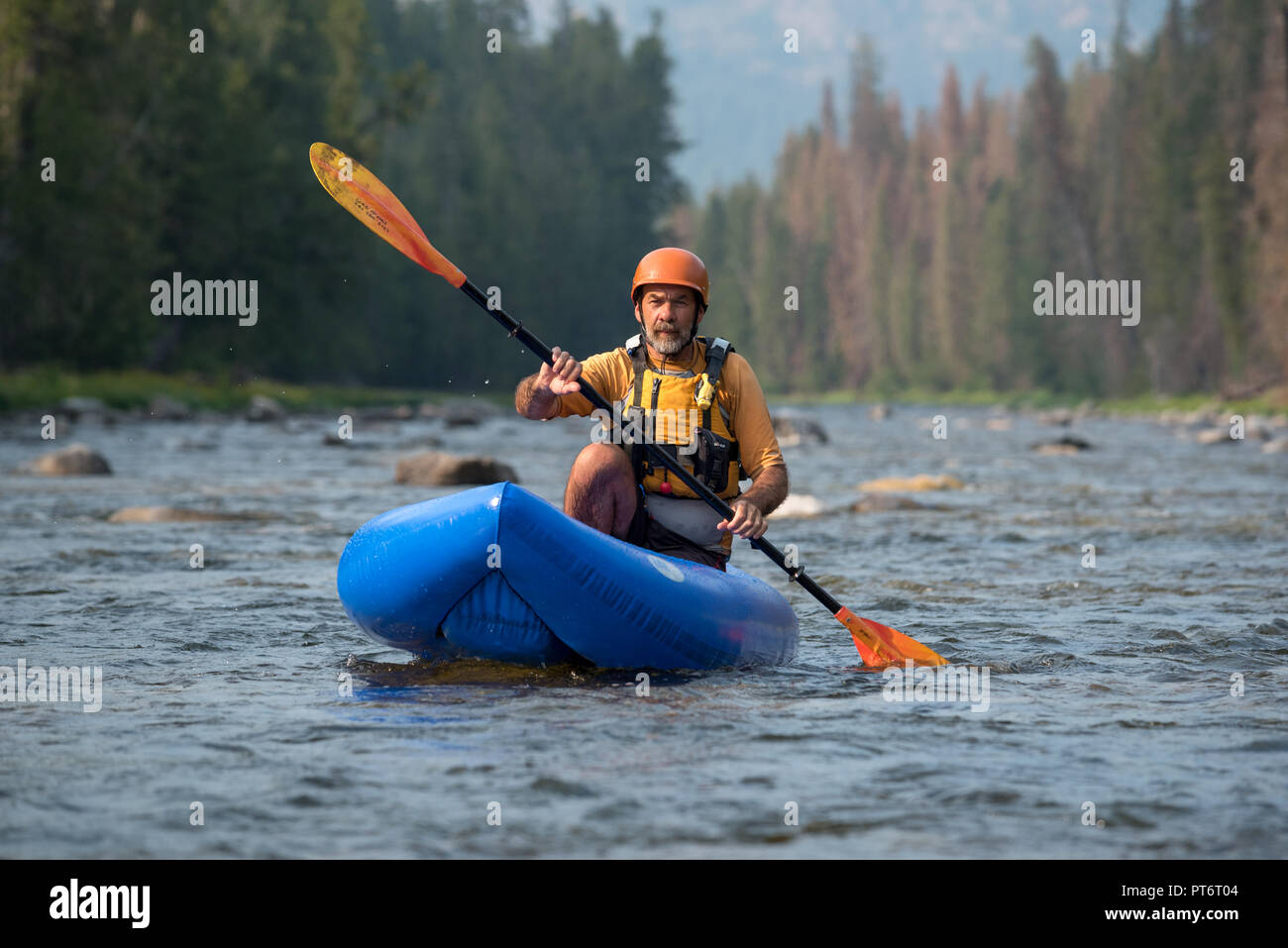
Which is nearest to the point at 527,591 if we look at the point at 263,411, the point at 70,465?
the point at 70,465

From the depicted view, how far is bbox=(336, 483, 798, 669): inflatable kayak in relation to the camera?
177 inches

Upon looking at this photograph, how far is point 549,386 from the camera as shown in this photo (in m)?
4.87

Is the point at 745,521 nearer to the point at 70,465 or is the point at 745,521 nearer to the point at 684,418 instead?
the point at 684,418

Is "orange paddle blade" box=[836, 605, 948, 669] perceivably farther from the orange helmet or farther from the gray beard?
the orange helmet

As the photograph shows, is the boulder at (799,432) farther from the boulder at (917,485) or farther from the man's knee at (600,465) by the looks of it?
the man's knee at (600,465)

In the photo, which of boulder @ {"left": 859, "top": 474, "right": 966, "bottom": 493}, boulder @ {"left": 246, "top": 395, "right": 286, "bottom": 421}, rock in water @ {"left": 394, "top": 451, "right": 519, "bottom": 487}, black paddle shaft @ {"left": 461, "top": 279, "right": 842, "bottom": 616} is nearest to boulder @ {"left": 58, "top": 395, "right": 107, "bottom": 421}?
boulder @ {"left": 246, "top": 395, "right": 286, "bottom": 421}

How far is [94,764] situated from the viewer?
366 centimetres

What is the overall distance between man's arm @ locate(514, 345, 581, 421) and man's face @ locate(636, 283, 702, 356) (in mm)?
338

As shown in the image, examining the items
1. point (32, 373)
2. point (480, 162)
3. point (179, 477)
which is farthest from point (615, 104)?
point (179, 477)

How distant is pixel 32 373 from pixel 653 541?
70.2 feet

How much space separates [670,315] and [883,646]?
1422 millimetres

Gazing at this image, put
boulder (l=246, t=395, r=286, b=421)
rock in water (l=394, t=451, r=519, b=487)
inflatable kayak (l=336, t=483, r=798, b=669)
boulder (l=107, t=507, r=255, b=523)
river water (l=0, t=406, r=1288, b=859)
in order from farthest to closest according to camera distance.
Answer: boulder (l=246, t=395, r=286, b=421) < rock in water (l=394, t=451, r=519, b=487) < boulder (l=107, t=507, r=255, b=523) < inflatable kayak (l=336, t=483, r=798, b=669) < river water (l=0, t=406, r=1288, b=859)

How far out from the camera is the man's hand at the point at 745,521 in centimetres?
483
